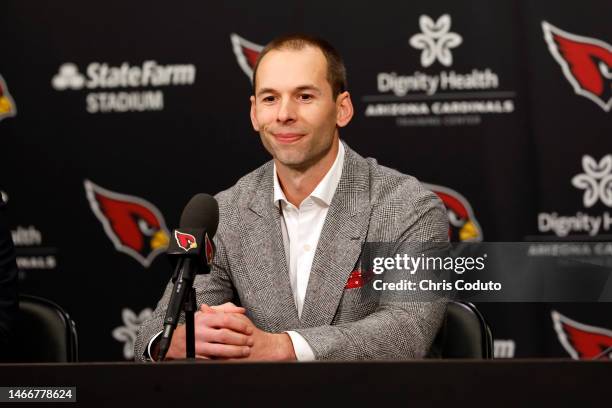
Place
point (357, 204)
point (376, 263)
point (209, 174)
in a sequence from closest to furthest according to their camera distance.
Result: point (376, 263), point (357, 204), point (209, 174)

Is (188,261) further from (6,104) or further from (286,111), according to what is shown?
(6,104)

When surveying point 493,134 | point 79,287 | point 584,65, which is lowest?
point 79,287

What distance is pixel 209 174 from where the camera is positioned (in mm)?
4039

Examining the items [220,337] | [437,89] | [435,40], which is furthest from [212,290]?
[435,40]

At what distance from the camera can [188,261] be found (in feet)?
5.59

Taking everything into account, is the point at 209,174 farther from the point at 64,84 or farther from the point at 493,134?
the point at 493,134

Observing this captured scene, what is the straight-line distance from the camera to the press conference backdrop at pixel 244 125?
3791 millimetres

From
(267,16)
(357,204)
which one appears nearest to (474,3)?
(267,16)

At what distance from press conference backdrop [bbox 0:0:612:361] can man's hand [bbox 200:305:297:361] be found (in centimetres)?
176

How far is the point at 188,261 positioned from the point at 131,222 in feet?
8.02

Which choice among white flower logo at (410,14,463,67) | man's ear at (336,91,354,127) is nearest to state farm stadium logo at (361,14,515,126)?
white flower logo at (410,14,463,67)

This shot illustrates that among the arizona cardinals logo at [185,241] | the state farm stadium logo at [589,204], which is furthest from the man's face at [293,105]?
the state farm stadium logo at [589,204]

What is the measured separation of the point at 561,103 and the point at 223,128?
57.7 inches

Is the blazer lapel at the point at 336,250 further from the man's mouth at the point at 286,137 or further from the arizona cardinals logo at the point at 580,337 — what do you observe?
the arizona cardinals logo at the point at 580,337
